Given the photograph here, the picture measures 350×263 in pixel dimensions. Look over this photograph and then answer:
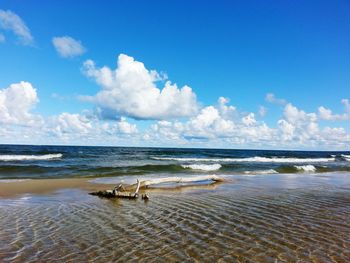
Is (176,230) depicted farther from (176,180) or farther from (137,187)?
(176,180)

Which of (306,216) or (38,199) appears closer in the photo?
(306,216)

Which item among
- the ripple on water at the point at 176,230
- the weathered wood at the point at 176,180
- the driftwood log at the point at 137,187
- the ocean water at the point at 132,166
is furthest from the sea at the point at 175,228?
the ocean water at the point at 132,166

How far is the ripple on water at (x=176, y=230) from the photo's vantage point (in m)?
6.31

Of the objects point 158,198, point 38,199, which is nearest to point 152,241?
point 158,198

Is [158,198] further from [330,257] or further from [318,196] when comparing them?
[330,257]

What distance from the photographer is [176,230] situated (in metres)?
8.03

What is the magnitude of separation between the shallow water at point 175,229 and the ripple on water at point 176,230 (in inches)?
0.7

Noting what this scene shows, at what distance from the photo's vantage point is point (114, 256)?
241 inches

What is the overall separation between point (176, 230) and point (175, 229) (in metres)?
0.10

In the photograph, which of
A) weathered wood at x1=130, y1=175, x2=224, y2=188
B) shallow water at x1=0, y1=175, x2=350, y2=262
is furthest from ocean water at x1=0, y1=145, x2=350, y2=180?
shallow water at x1=0, y1=175, x2=350, y2=262

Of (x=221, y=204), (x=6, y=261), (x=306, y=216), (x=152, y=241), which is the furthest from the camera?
(x=221, y=204)

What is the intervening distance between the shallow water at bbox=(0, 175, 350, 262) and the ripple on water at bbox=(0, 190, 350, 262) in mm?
18

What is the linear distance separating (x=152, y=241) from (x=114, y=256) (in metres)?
1.15

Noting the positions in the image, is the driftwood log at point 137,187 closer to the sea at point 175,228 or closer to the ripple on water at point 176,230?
the sea at point 175,228
